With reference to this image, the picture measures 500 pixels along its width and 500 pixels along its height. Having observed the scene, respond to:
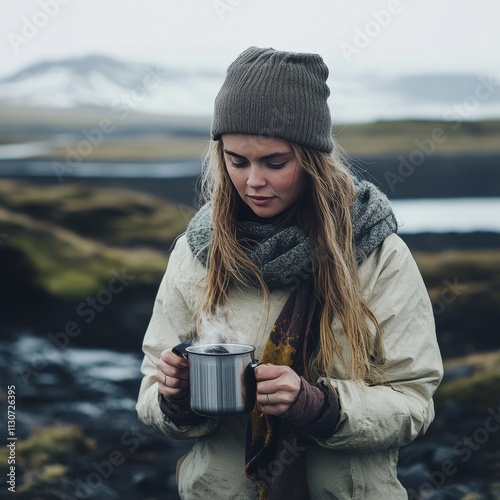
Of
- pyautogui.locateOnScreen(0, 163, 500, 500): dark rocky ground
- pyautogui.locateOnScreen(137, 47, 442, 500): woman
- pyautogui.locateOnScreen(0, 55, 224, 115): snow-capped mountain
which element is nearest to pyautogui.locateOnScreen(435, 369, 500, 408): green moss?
pyautogui.locateOnScreen(0, 163, 500, 500): dark rocky ground

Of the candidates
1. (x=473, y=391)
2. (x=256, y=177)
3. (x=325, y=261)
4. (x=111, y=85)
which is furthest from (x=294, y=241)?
(x=111, y=85)

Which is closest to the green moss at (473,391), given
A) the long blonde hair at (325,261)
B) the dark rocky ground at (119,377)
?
the dark rocky ground at (119,377)

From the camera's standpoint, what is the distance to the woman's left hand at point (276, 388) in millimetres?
1805

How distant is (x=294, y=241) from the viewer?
6.82 feet

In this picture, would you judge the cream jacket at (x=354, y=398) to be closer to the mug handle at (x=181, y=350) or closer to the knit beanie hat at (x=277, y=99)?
the mug handle at (x=181, y=350)

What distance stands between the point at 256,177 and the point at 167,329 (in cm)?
50

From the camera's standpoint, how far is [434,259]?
4.29 m

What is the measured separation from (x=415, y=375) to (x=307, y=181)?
57cm

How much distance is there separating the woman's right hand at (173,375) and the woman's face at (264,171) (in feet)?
1.42

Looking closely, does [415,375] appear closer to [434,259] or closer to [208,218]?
[208,218]

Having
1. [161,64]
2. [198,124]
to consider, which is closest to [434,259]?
[198,124]

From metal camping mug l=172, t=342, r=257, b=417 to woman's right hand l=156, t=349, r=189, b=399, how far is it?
47 mm

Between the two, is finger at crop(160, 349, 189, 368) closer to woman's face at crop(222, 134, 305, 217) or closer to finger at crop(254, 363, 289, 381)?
finger at crop(254, 363, 289, 381)

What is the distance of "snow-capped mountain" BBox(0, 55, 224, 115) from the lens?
4352 millimetres
